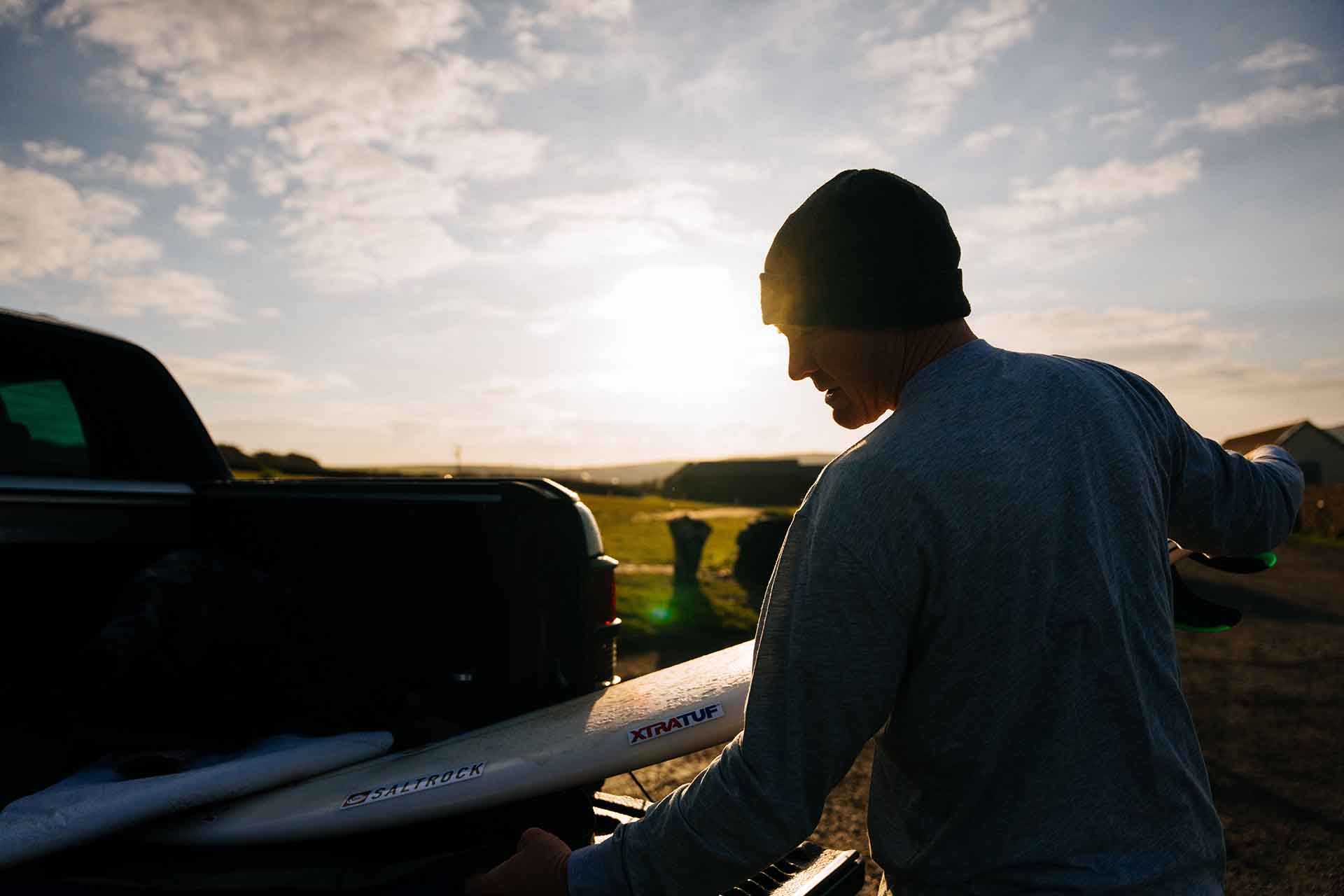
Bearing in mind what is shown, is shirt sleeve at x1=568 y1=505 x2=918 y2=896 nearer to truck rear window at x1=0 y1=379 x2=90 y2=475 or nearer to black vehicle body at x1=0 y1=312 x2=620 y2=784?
black vehicle body at x1=0 y1=312 x2=620 y2=784

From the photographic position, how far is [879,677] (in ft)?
4.53

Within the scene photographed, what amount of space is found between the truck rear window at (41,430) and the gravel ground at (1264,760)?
2.97 m

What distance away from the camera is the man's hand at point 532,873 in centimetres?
150

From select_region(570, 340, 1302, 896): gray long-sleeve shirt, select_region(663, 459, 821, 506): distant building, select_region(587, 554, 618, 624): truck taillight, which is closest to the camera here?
select_region(570, 340, 1302, 896): gray long-sleeve shirt

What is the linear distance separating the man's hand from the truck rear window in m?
3.02

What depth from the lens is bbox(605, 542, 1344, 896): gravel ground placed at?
3777 millimetres

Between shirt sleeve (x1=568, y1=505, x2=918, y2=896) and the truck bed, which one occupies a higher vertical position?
shirt sleeve (x1=568, y1=505, x2=918, y2=896)

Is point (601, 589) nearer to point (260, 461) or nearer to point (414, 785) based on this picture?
point (414, 785)

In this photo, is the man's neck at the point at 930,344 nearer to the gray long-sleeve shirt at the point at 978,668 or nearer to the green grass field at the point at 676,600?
the gray long-sleeve shirt at the point at 978,668

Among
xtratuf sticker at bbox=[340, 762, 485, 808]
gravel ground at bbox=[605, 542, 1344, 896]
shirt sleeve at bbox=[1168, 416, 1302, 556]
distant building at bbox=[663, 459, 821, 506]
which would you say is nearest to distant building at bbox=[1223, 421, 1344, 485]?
distant building at bbox=[663, 459, 821, 506]

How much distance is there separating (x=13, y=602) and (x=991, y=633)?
10.2 feet

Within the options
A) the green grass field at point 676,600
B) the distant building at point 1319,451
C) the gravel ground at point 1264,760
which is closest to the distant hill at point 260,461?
the green grass field at point 676,600

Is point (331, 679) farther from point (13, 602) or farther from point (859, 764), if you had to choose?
point (859, 764)

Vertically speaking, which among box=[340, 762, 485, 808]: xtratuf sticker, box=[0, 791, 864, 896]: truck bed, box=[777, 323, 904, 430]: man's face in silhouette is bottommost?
box=[0, 791, 864, 896]: truck bed
